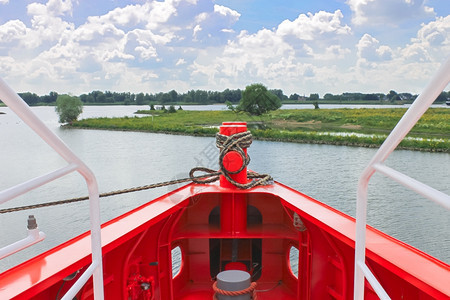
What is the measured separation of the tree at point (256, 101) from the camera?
122 ft

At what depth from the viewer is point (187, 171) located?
19.4 m

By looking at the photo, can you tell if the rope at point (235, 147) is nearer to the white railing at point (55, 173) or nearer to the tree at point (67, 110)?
the white railing at point (55, 173)

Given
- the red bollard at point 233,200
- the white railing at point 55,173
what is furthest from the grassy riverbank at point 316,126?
the white railing at point 55,173

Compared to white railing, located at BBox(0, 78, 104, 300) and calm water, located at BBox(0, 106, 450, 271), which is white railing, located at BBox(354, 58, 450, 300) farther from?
calm water, located at BBox(0, 106, 450, 271)

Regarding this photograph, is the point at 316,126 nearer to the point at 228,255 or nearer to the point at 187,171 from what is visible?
the point at 187,171

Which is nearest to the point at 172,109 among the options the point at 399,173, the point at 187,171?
the point at 187,171

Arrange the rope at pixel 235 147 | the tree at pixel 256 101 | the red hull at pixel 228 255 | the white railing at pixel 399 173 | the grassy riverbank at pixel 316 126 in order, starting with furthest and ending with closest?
1. the tree at pixel 256 101
2. the grassy riverbank at pixel 316 126
3. the rope at pixel 235 147
4. the red hull at pixel 228 255
5. the white railing at pixel 399 173

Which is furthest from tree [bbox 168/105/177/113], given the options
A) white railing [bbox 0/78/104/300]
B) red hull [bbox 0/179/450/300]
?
white railing [bbox 0/78/104/300]

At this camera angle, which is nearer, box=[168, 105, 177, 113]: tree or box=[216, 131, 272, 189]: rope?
box=[216, 131, 272, 189]: rope

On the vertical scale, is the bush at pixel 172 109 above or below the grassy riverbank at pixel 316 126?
above

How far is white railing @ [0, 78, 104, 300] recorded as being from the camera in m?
0.72

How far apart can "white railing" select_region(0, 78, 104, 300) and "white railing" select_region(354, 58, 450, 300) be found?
0.76m

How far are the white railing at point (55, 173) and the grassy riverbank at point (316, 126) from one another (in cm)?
2444

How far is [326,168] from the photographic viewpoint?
19.5m
